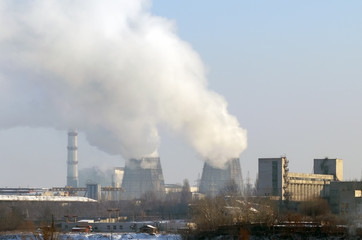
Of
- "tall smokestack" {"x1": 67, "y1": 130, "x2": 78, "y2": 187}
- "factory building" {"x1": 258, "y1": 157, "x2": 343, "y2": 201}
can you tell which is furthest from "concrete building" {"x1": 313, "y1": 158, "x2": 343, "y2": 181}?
"tall smokestack" {"x1": 67, "y1": 130, "x2": 78, "y2": 187}

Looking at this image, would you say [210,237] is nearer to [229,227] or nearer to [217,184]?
[229,227]

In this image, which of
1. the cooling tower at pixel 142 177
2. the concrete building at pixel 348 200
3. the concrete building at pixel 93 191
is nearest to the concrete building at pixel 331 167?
the concrete building at pixel 348 200

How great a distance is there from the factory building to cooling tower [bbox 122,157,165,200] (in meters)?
45.1

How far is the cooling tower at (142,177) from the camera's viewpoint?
5276 inches

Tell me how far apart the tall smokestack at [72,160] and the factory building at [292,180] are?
3951 inches

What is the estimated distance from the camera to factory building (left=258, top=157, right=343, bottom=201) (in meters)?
84.6

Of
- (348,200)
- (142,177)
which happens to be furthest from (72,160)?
(348,200)

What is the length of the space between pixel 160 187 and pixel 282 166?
179 ft

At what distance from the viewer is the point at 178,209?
9269 centimetres

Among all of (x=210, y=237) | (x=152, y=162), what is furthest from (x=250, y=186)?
(x=210, y=237)

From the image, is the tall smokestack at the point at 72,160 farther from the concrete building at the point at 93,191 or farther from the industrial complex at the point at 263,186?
the concrete building at the point at 93,191

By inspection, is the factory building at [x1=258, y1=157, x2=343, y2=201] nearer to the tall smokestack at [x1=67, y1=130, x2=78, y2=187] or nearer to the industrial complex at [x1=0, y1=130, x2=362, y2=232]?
the industrial complex at [x1=0, y1=130, x2=362, y2=232]

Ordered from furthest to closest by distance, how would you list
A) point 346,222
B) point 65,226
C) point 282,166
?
point 282,166 → point 65,226 → point 346,222

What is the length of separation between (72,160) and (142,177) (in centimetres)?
5722
